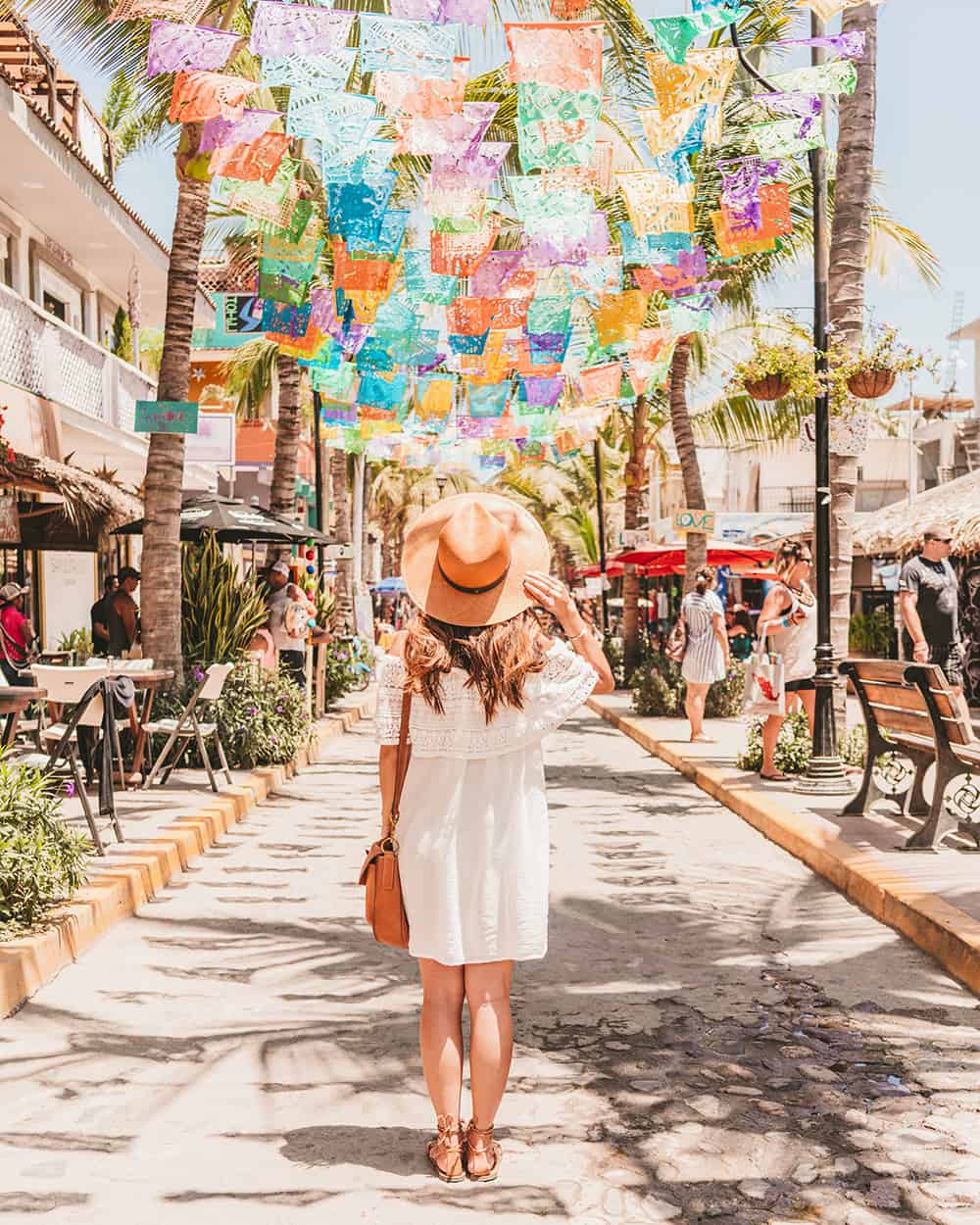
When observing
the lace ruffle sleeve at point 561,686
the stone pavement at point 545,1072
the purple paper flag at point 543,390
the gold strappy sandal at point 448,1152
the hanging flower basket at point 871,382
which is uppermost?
the purple paper flag at point 543,390

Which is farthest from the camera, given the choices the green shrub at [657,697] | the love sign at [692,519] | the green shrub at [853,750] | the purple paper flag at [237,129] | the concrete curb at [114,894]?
the green shrub at [657,697]

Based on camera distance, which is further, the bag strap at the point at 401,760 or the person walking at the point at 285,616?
the person walking at the point at 285,616

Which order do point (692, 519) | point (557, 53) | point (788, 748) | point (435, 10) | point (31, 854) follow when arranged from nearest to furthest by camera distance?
point (31, 854)
point (435, 10)
point (557, 53)
point (788, 748)
point (692, 519)

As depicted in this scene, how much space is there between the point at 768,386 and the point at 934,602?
2.38 m

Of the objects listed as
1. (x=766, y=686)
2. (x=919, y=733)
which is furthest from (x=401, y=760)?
(x=766, y=686)

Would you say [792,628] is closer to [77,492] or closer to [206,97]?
[206,97]

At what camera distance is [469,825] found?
4074mm

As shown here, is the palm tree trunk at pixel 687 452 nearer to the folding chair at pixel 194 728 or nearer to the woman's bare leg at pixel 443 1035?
the folding chair at pixel 194 728

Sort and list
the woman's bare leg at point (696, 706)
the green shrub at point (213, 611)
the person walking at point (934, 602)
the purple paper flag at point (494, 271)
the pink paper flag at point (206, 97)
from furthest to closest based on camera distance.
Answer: the woman's bare leg at point (696, 706) → the green shrub at point (213, 611) → the purple paper flag at point (494, 271) → the person walking at point (934, 602) → the pink paper flag at point (206, 97)

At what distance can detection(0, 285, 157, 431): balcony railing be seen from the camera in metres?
18.9

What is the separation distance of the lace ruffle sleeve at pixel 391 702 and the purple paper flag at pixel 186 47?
7862 mm

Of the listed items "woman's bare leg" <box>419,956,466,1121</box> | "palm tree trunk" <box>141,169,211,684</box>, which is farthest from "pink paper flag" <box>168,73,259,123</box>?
"woman's bare leg" <box>419,956,466,1121</box>

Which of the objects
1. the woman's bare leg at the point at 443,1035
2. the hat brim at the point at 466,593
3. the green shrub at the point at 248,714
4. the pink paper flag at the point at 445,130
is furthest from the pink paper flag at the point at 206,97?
the woman's bare leg at the point at 443,1035

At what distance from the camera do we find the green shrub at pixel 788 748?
1260cm
